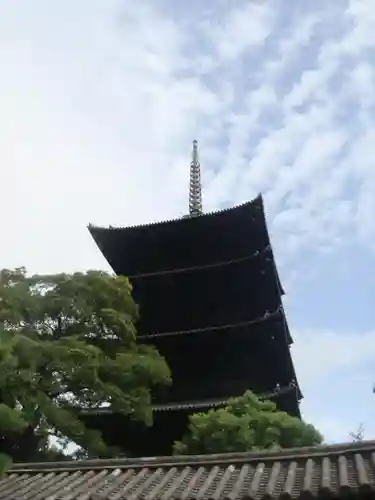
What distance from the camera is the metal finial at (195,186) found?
30.2m

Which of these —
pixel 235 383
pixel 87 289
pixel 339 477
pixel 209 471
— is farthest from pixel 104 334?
pixel 339 477

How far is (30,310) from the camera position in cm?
1917

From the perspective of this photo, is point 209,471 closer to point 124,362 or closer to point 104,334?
point 124,362

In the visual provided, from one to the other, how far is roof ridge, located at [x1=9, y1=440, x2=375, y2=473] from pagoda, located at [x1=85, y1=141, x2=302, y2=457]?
39.9 ft

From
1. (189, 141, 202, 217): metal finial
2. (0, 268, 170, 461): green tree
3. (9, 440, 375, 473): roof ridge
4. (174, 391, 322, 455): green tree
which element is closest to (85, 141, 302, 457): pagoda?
(0, 268, 170, 461): green tree

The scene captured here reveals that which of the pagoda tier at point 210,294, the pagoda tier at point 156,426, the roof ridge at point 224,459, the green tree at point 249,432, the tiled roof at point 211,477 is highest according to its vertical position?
the pagoda tier at point 210,294

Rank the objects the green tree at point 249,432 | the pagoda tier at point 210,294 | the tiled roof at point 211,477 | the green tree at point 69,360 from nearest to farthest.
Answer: the tiled roof at point 211,477
the green tree at point 249,432
the green tree at point 69,360
the pagoda tier at point 210,294

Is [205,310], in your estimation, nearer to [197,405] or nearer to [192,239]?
[192,239]

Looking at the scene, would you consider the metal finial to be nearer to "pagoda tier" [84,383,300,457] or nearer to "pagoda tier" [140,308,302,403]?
"pagoda tier" [140,308,302,403]

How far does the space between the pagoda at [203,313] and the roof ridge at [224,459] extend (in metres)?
12.2

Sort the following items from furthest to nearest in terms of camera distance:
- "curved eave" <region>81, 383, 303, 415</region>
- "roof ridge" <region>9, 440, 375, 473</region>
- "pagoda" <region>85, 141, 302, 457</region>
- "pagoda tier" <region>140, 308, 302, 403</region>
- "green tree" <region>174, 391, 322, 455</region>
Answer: "pagoda tier" <region>140, 308, 302, 403</region> < "pagoda" <region>85, 141, 302, 457</region> < "curved eave" <region>81, 383, 303, 415</region> < "green tree" <region>174, 391, 322, 455</region> < "roof ridge" <region>9, 440, 375, 473</region>

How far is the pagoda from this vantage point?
68.1ft

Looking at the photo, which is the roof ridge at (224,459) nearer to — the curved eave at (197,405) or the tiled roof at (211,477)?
the tiled roof at (211,477)

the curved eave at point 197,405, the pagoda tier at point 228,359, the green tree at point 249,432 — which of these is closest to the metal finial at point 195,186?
the pagoda tier at point 228,359
